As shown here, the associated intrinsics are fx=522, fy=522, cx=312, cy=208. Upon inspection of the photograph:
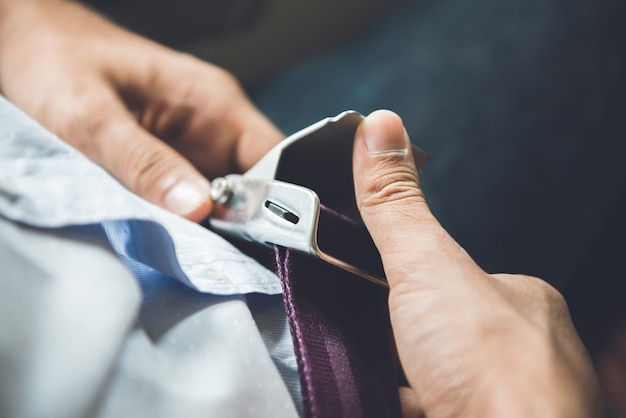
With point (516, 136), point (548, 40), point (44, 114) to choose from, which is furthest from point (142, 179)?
Answer: point (548, 40)

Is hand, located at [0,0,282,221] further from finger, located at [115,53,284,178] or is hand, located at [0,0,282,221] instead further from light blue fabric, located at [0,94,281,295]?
light blue fabric, located at [0,94,281,295]

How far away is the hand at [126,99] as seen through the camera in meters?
0.47

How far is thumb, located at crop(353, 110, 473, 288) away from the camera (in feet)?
1.09

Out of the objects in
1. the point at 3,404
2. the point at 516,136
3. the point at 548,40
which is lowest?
the point at 3,404

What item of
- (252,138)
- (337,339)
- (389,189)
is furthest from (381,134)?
(252,138)

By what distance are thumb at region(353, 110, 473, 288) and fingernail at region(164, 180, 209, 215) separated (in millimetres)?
142

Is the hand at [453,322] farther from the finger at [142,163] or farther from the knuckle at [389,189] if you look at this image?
the finger at [142,163]

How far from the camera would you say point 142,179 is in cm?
46

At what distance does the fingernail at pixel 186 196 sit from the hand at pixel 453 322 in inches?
5.6

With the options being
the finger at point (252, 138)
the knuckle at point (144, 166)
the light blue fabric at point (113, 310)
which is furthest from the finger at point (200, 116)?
the light blue fabric at point (113, 310)

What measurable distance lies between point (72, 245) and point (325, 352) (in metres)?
0.16

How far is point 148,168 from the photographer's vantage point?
0.46 meters

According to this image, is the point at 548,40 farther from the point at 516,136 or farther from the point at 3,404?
the point at 3,404

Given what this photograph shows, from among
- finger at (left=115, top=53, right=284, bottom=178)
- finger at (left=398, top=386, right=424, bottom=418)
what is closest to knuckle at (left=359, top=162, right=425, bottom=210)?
finger at (left=398, top=386, right=424, bottom=418)
